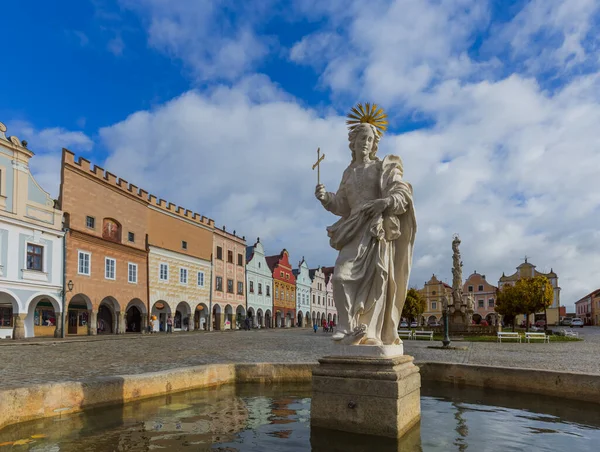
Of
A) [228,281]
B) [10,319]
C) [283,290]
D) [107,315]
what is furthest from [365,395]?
[283,290]

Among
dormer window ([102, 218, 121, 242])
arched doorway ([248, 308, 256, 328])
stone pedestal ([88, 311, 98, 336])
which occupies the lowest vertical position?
arched doorway ([248, 308, 256, 328])

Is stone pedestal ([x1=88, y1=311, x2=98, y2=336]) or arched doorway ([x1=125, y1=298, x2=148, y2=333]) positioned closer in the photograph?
stone pedestal ([x1=88, y1=311, x2=98, y2=336])

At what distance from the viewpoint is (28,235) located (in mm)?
24469

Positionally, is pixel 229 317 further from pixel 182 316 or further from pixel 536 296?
pixel 536 296

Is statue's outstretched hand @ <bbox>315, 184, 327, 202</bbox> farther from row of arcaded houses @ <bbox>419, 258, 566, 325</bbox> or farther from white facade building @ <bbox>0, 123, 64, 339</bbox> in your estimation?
row of arcaded houses @ <bbox>419, 258, 566, 325</bbox>

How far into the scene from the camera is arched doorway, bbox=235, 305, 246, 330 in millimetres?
45906

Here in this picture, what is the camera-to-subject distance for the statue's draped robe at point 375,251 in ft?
14.3

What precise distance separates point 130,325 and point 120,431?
111 ft

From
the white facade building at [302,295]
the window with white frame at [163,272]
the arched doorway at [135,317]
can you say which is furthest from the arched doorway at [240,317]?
the white facade building at [302,295]

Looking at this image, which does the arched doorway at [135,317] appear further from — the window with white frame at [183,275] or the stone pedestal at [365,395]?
the stone pedestal at [365,395]

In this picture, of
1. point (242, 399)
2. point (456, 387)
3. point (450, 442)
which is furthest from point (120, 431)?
point (456, 387)

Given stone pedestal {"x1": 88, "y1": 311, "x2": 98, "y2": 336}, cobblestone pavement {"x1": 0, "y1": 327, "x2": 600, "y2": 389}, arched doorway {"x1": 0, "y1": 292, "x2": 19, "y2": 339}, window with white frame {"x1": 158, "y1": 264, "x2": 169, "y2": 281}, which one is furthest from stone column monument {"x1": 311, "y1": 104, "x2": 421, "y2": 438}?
window with white frame {"x1": 158, "y1": 264, "x2": 169, "y2": 281}

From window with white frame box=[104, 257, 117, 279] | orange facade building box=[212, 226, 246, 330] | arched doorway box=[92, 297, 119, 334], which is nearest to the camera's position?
window with white frame box=[104, 257, 117, 279]

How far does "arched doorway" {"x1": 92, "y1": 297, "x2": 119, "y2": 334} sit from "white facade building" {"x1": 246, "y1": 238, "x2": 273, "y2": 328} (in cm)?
1854
